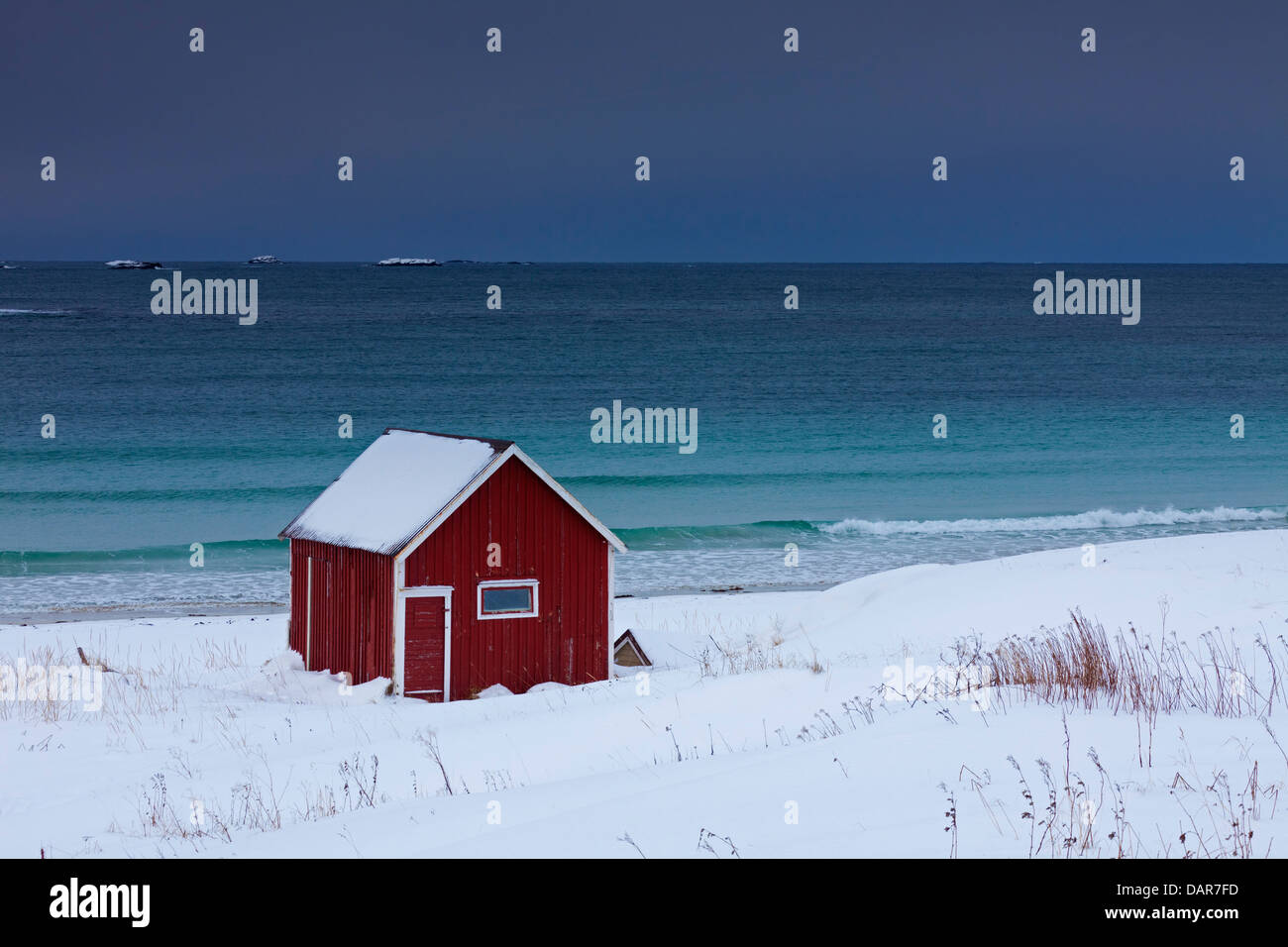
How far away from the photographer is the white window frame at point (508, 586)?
1900cm

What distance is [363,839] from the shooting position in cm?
758

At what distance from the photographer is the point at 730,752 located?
9852 millimetres

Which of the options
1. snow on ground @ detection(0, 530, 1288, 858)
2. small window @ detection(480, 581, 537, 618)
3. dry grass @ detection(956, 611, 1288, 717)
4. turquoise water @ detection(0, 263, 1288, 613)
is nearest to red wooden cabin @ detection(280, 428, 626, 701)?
small window @ detection(480, 581, 537, 618)

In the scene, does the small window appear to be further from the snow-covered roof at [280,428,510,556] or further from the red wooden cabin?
the snow-covered roof at [280,428,510,556]

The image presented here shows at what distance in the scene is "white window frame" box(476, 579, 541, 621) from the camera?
62.3 feet

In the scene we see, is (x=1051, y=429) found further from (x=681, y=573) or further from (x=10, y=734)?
(x=10, y=734)

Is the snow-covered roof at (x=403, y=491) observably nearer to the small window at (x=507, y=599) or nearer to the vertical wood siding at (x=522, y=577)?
the vertical wood siding at (x=522, y=577)

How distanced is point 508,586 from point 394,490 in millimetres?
2494

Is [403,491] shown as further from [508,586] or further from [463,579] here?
[508,586]

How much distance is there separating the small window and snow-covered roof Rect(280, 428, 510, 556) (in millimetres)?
1518

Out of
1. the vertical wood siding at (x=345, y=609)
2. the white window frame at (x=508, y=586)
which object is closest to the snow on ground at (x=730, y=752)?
the vertical wood siding at (x=345, y=609)

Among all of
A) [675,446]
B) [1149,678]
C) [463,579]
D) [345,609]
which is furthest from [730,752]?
[675,446]
